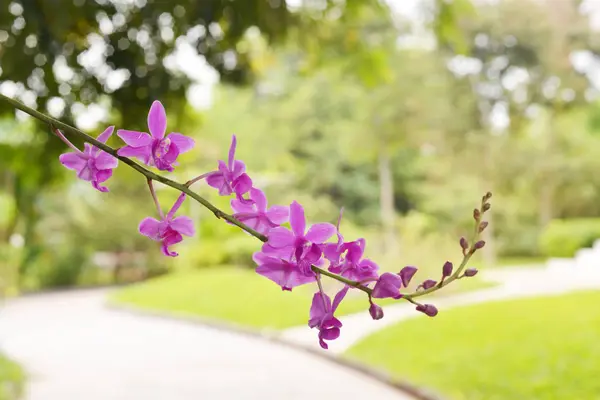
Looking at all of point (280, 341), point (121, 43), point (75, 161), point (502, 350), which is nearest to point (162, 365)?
point (280, 341)

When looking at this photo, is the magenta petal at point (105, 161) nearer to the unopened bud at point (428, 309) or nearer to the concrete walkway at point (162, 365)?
the unopened bud at point (428, 309)

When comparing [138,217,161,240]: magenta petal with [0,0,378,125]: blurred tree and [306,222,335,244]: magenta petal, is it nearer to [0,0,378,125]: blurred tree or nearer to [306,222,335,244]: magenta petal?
[306,222,335,244]: magenta petal

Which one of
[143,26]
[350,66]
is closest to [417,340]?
[350,66]

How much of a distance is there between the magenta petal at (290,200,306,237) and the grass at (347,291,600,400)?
60.2 inches

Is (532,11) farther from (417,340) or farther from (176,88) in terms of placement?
(176,88)

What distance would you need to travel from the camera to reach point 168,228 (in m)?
0.25

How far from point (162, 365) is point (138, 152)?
106 inches

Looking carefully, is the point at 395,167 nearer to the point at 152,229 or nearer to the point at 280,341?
the point at 280,341

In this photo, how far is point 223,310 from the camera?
13.7 feet

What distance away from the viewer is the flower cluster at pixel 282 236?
232 mm

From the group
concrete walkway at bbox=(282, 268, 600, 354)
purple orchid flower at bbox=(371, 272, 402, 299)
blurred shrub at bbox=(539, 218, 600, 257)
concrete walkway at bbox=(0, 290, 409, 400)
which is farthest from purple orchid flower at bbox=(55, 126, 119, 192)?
blurred shrub at bbox=(539, 218, 600, 257)

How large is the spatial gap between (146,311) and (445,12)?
142 inches

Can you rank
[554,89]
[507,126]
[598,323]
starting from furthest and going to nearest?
[507,126], [554,89], [598,323]

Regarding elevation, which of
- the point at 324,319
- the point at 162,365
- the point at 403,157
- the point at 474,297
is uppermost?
the point at 403,157
